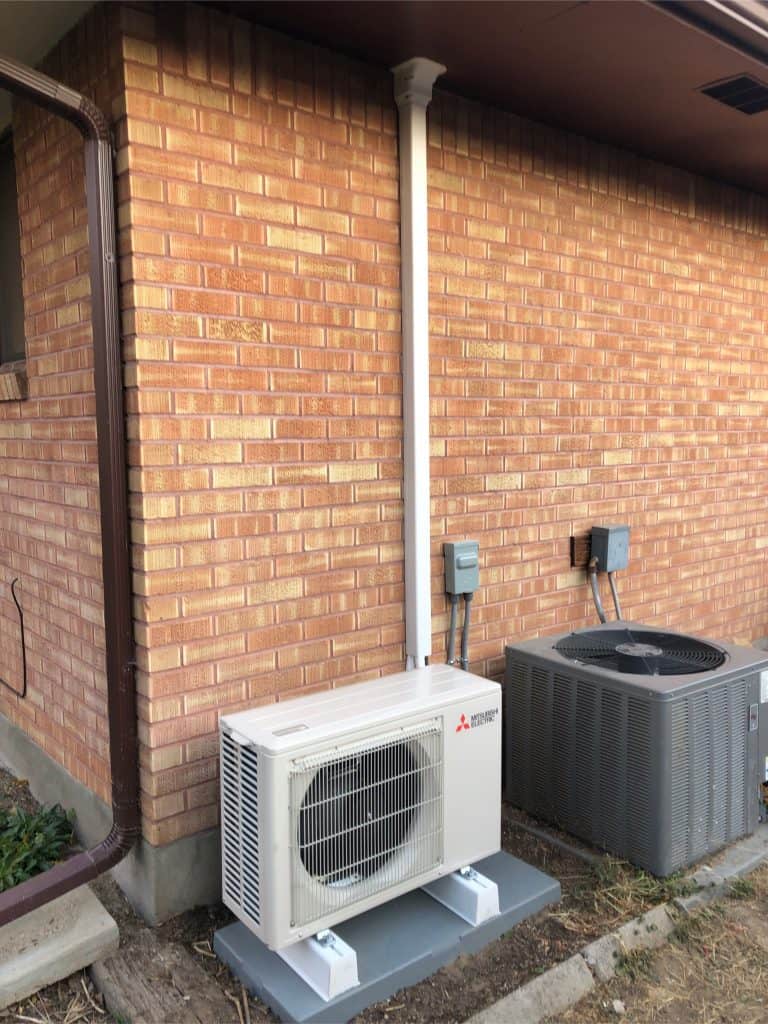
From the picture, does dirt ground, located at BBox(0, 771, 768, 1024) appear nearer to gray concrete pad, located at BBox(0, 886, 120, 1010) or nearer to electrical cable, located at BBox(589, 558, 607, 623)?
gray concrete pad, located at BBox(0, 886, 120, 1010)

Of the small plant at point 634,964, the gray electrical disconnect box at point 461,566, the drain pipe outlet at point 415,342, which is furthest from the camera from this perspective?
the gray electrical disconnect box at point 461,566

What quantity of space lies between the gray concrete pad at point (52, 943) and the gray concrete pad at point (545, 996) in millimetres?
1148

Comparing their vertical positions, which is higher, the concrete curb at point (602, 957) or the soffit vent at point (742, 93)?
the soffit vent at point (742, 93)

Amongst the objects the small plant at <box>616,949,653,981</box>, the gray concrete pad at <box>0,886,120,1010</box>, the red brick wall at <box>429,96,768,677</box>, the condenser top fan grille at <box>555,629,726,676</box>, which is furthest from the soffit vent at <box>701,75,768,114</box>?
the gray concrete pad at <box>0,886,120,1010</box>

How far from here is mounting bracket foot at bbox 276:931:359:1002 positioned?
7.10ft

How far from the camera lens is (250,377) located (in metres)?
2.65

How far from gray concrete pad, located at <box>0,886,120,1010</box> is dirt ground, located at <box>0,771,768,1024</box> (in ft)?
0.20

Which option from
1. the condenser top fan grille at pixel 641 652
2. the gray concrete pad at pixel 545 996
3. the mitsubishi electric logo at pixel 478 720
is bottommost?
the gray concrete pad at pixel 545 996

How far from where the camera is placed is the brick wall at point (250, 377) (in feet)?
8.04

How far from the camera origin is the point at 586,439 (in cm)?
385

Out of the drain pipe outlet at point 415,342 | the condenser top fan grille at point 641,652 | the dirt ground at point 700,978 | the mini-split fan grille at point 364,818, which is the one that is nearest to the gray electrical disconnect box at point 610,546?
the condenser top fan grille at point 641,652

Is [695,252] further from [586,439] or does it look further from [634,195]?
[586,439]

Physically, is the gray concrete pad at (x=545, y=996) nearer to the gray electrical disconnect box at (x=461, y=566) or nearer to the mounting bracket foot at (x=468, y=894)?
the mounting bracket foot at (x=468, y=894)

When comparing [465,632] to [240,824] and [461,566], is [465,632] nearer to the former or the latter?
[461,566]
